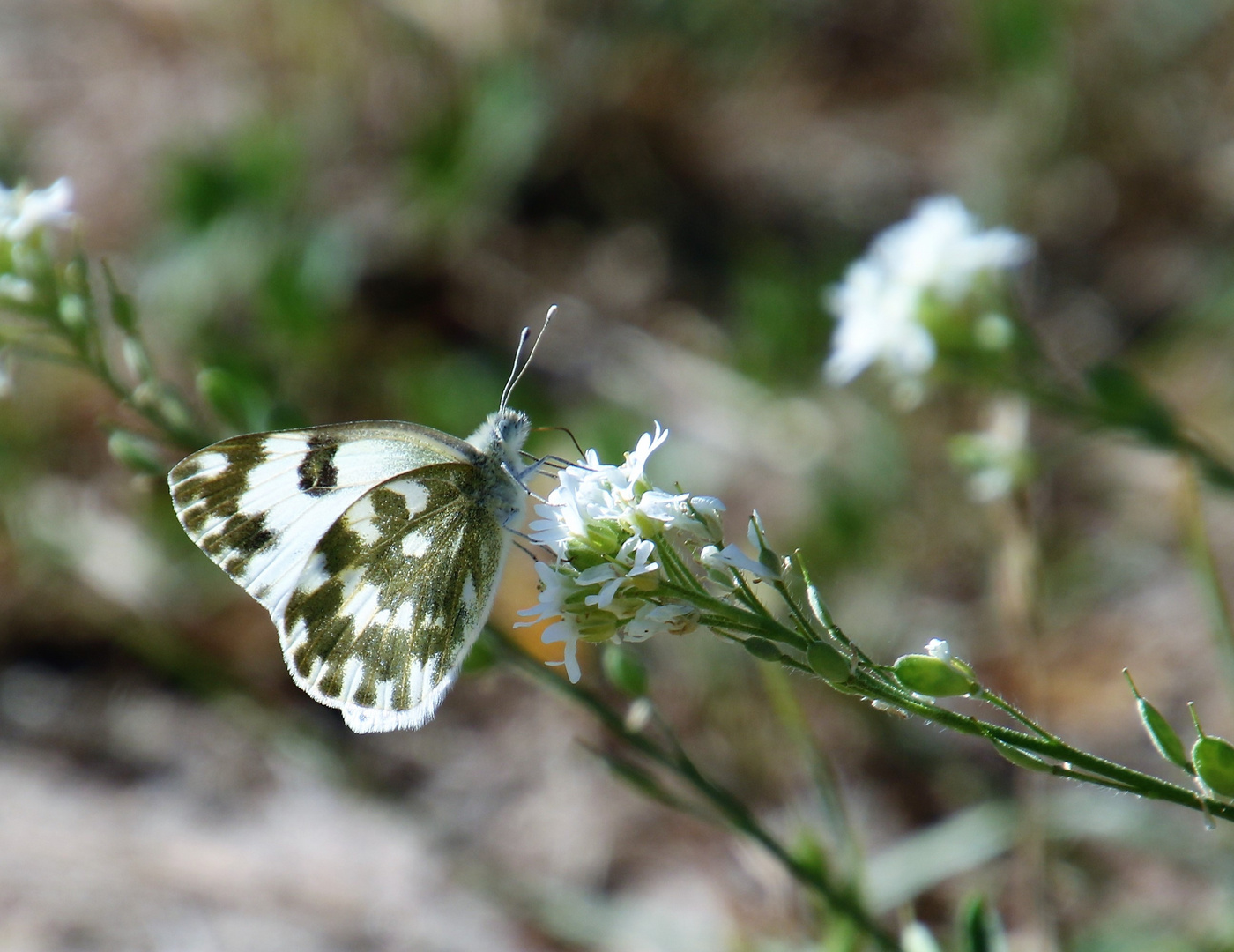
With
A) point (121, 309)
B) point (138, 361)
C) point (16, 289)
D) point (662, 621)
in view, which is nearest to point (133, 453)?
point (138, 361)

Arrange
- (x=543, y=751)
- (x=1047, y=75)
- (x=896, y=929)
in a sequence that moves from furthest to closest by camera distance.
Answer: (x=1047, y=75), (x=543, y=751), (x=896, y=929)

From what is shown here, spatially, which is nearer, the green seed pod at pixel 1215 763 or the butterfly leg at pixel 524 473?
the green seed pod at pixel 1215 763

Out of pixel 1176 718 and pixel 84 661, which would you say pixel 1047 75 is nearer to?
pixel 1176 718

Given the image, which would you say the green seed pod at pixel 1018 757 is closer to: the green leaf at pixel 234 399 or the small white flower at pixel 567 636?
the small white flower at pixel 567 636

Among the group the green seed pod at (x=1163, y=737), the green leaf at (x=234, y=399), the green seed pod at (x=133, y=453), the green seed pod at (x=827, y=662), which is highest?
the green seed pod at (x=1163, y=737)

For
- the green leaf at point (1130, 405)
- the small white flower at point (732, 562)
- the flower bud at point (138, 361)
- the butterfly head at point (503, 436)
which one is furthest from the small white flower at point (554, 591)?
the green leaf at point (1130, 405)

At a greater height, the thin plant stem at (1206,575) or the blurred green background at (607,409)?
the thin plant stem at (1206,575)

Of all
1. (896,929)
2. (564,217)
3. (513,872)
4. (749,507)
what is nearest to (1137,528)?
(749,507)

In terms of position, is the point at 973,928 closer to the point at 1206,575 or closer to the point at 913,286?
the point at 1206,575
